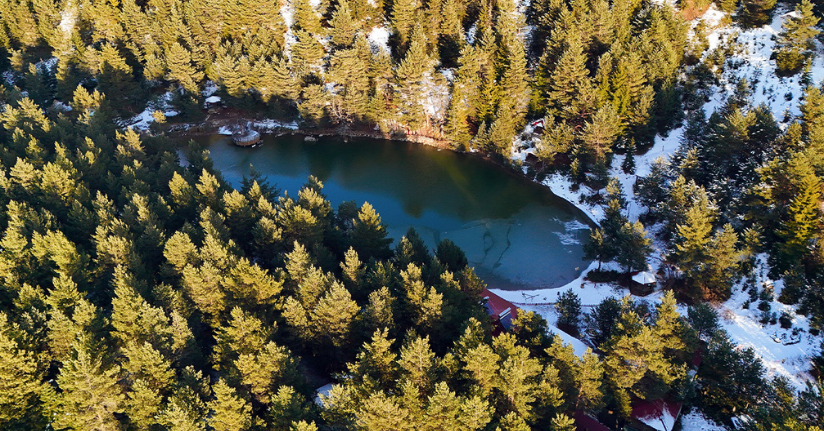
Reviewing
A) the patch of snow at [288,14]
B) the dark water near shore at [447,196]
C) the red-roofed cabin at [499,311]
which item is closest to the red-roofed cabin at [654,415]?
the red-roofed cabin at [499,311]

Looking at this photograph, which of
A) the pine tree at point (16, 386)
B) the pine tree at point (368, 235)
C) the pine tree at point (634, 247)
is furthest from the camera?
the pine tree at point (368, 235)

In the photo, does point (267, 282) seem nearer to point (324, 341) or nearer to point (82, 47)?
point (324, 341)

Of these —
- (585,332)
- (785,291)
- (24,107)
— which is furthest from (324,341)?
(24,107)

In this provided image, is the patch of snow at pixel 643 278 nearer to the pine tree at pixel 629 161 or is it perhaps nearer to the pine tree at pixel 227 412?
the pine tree at pixel 629 161

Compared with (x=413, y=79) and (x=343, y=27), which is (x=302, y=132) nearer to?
(x=343, y=27)

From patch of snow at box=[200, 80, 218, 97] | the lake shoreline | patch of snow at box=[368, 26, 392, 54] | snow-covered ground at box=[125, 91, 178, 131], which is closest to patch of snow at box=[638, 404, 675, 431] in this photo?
the lake shoreline

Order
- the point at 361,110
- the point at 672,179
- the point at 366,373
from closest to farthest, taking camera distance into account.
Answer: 1. the point at 366,373
2. the point at 672,179
3. the point at 361,110

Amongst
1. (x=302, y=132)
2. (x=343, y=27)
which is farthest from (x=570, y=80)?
(x=302, y=132)
